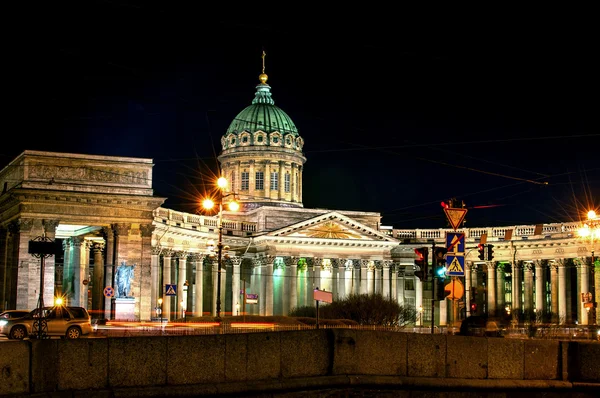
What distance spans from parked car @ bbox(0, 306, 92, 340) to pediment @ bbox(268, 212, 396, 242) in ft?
175

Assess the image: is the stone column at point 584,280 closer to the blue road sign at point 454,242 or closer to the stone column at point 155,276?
the stone column at point 155,276

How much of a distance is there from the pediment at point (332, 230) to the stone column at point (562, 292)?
1690 cm

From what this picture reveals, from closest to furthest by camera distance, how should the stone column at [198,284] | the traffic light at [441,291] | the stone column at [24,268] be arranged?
1. the traffic light at [441,291]
2. the stone column at [24,268]
3. the stone column at [198,284]

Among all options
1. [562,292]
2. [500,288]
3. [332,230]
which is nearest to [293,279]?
[332,230]

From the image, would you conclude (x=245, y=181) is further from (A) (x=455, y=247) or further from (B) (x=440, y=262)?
(B) (x=440, y=262)

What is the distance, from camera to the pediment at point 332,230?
299ft

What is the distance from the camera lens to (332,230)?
93562mm

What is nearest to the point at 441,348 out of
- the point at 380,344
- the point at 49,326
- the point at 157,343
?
the point at 380,344

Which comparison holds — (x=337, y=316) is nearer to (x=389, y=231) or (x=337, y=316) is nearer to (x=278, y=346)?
(x=389, y=231)

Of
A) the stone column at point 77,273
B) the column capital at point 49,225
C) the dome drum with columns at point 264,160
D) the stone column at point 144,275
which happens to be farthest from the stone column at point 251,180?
the column capital at point 49,225

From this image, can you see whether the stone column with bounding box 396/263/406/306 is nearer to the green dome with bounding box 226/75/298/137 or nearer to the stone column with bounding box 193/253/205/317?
the green dome with bounding box 226/75/298/137

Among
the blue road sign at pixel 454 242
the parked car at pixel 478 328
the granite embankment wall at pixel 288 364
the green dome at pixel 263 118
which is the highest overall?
the green dome at pixel 263 118

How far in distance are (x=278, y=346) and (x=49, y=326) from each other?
1736cm

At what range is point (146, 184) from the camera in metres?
61.7
